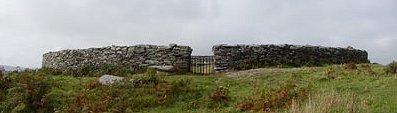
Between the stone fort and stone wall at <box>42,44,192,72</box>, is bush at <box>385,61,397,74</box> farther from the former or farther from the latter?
stone wall at <box>42,44,192,72</box>

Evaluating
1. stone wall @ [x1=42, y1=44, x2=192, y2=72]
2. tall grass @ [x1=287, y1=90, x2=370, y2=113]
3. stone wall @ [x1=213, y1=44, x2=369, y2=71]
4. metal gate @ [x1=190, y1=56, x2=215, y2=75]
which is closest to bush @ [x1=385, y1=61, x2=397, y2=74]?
stone wall @ [x1=213, y1=44, x2=369, y2=71]

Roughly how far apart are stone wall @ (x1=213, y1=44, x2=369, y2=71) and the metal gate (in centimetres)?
57

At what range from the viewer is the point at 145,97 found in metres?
19.9

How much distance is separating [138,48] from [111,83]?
716 cm

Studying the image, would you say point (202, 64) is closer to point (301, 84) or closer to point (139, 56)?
point (139, 56)

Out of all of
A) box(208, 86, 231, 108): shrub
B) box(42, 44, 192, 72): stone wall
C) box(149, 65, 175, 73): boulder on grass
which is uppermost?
box(42, 44, 192, 72): stone wall

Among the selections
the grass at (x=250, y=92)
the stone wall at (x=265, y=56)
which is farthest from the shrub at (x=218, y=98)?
the stone wall at (x=265, y=56)

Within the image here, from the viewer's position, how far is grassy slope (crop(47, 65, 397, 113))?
16.5m

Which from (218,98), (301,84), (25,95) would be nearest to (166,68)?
(301,84)

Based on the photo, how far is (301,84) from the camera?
20766 mm

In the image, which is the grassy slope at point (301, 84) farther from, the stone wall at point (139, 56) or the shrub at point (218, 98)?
the stone wall at point (139, 56)

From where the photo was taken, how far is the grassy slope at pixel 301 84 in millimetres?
16519

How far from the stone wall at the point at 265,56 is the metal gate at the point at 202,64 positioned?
0.57m

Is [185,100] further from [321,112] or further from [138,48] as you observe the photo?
[138,48]
